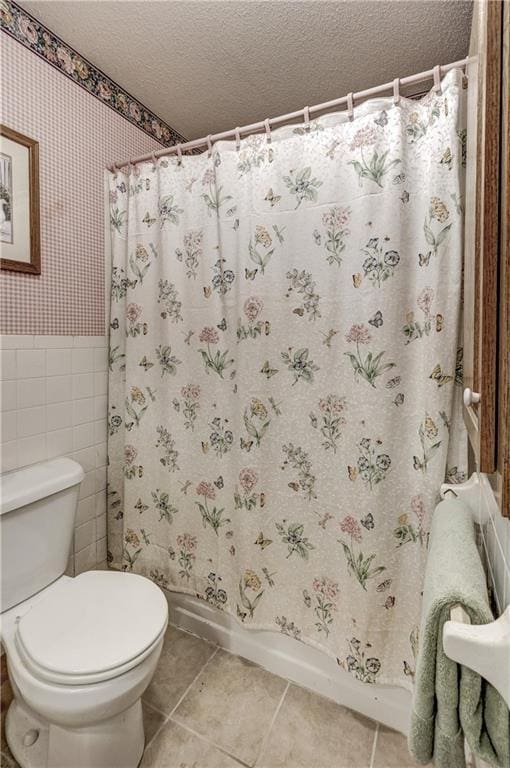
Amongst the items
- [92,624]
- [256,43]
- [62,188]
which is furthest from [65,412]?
[256,43]

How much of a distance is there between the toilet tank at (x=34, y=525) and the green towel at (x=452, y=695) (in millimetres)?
1156

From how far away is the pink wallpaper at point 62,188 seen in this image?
51.4 inches

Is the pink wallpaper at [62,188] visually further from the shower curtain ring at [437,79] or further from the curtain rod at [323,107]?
the shower curtain ring at [437,79]

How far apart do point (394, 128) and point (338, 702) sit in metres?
1.93

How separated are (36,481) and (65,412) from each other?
1.07 ft

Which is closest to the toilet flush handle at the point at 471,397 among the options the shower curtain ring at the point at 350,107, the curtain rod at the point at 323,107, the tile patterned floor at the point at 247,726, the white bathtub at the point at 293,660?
the curtain rod at the point at 323,107

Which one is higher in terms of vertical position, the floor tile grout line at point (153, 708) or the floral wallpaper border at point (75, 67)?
the floral wallpaper border at point (75, 67)

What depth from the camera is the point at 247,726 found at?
128cm

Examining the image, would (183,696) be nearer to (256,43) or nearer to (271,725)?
(271,725)

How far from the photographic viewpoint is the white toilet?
3.19ft

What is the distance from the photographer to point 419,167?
1.12 m

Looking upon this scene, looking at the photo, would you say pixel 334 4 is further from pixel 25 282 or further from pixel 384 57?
pixel 25 282

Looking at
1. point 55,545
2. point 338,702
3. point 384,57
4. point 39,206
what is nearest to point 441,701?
point 338,702

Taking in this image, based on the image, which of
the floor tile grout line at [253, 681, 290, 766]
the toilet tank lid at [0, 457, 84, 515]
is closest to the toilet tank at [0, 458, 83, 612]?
the toilet tank lid at [0, 457, 84, 515]
